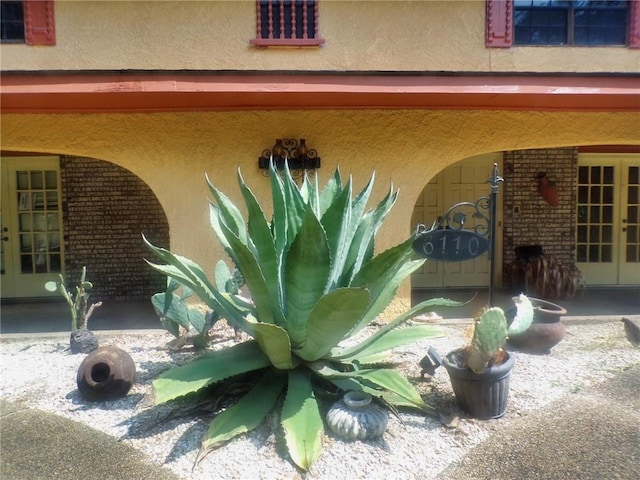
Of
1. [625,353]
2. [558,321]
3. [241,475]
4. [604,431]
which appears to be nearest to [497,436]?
[604,431]

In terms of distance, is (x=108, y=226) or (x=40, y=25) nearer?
(x=40, y=25)

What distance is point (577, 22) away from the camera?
7.25 metres

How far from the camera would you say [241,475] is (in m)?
2.95

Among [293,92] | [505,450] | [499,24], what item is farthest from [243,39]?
[505,450]

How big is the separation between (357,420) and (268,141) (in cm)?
397

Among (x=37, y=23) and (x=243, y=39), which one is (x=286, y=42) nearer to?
(x=243, y=39)

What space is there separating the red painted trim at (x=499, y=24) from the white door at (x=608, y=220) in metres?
3.50

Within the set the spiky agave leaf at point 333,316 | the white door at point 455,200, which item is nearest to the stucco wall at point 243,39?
the white door at point 455,200

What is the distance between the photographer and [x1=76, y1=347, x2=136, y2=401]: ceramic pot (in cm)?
390

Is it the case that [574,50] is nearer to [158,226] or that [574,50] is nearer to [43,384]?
[158,226]

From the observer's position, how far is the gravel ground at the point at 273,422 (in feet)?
10.0

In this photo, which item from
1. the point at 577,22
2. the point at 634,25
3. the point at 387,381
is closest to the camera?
the point at 387,381

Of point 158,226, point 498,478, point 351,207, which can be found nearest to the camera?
point 498,478

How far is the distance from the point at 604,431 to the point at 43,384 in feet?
14.9
